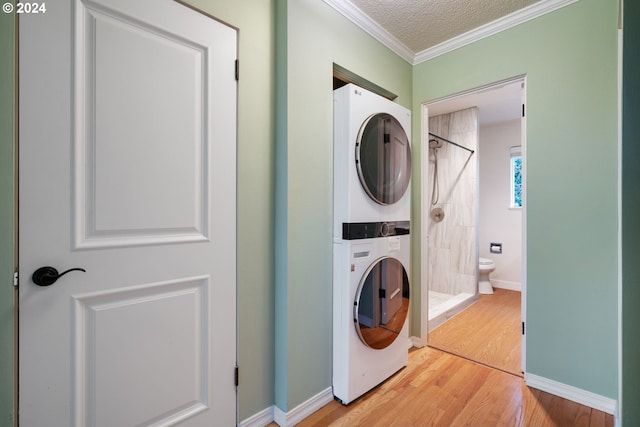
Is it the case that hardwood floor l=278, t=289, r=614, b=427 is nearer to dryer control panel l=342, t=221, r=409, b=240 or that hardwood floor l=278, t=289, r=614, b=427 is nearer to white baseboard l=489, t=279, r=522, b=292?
dryer control panel l=342, t=221, r=409, b=240

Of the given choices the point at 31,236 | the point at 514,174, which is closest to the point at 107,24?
the point at 31,236

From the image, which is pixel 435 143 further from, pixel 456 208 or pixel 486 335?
pixel 486 335

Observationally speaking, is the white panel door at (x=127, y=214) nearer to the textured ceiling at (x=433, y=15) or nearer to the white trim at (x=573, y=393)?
the textured ceiling at (x=433, y=15)

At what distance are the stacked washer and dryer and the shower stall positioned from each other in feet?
6.27

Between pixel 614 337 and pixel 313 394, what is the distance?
1740 millimetres

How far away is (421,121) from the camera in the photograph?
2.46 metres

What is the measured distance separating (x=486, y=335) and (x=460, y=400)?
1108mm

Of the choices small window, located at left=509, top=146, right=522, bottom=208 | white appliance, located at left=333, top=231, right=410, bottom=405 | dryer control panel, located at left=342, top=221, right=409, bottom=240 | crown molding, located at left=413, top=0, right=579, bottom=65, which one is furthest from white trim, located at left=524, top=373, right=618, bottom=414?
small window, located at left=509, top=146, right=522, bottom=208

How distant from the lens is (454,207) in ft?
12.7

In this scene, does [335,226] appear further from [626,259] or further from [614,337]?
[614,337]

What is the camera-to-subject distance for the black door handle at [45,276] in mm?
962

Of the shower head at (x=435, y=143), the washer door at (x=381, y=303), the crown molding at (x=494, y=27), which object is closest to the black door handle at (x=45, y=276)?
the washer door at (x=381, y=303)

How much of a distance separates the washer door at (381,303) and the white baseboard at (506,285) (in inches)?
116

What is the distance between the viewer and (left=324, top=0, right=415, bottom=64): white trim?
1.80 m
